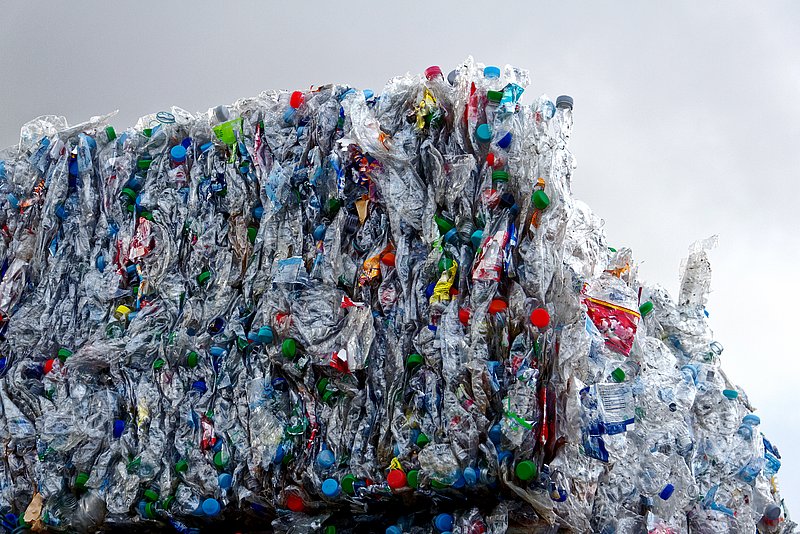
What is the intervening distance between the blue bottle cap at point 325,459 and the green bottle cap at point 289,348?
351 millimetres

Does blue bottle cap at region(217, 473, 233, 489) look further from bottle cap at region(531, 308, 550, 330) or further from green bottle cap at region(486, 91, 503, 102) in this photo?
green bottle cap at region(486, 91, 503, 102)

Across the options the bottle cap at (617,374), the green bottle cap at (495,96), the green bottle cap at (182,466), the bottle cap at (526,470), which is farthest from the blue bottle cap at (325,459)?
the green bottle cap at (495,96)

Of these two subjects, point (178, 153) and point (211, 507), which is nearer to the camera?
point (211, 507)

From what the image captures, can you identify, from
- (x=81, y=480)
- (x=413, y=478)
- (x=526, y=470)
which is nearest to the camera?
(x=526, y=470)

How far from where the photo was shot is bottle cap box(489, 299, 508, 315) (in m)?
2.55

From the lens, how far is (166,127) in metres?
3.44

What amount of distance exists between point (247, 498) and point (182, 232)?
42.8 inches

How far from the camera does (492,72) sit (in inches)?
111

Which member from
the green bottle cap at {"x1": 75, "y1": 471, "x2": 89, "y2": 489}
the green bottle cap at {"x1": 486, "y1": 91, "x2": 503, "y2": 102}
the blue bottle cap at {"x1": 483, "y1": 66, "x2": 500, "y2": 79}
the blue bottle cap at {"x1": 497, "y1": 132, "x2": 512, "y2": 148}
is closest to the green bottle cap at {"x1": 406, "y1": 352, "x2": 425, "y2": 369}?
the blue bottle cap at {"x1": 497, "y1": 132, "x2": 512, "y2": 148}

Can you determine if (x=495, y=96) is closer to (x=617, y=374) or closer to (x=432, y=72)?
(x=432, y=72)

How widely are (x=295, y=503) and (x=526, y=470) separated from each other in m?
0.83

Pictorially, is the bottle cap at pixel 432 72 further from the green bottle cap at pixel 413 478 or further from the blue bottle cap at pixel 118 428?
the blue bottle cap at pixel 118 428

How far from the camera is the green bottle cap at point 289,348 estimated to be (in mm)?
2783

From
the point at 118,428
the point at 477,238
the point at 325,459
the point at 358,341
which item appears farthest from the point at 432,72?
the point at 118,428
